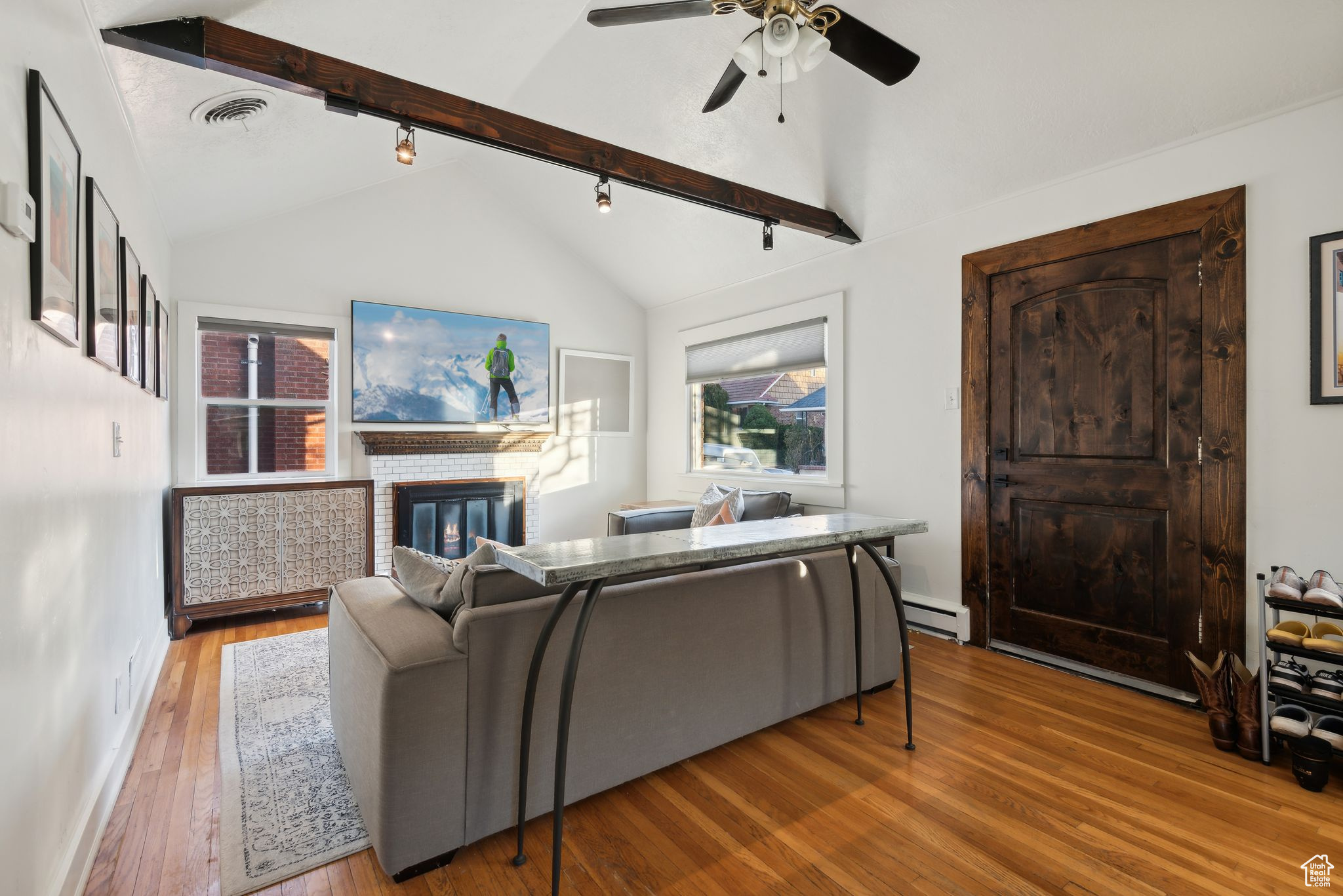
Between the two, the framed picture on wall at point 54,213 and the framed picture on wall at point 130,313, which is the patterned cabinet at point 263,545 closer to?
the framed picture on wall at point 130,313

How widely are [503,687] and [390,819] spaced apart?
400 mm

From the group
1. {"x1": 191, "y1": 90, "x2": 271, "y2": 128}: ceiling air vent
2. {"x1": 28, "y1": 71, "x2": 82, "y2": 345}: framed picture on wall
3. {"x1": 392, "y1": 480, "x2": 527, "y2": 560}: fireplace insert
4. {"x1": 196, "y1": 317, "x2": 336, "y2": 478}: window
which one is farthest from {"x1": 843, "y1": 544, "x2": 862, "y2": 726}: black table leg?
{"x1": 196, "y1": 317, "x2": 336, "y2": 478}: window

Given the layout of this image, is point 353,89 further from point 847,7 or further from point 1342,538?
point 1342,538

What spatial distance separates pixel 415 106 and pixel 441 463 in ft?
9.84

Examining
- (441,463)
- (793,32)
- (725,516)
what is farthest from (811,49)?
(441,463)

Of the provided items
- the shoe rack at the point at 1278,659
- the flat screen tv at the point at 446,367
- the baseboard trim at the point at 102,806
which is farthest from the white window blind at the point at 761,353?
the baseboard trim at the point at 102,806

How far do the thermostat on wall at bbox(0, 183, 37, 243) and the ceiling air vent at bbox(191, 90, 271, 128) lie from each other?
1792mm

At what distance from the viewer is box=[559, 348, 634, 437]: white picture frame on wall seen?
19.0ft

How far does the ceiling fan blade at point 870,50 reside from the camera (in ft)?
6.77

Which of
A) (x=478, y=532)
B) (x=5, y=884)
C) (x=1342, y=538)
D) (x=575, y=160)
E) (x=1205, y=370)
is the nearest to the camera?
(x=5, y=884)

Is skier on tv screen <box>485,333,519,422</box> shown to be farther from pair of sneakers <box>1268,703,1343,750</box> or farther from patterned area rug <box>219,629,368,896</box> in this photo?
pair of sneakers <box>1268,703,1343,750</box>

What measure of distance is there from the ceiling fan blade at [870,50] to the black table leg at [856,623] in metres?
1.76

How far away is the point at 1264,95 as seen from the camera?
8.16ft

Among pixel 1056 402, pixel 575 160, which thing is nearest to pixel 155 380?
pixel 575 160
